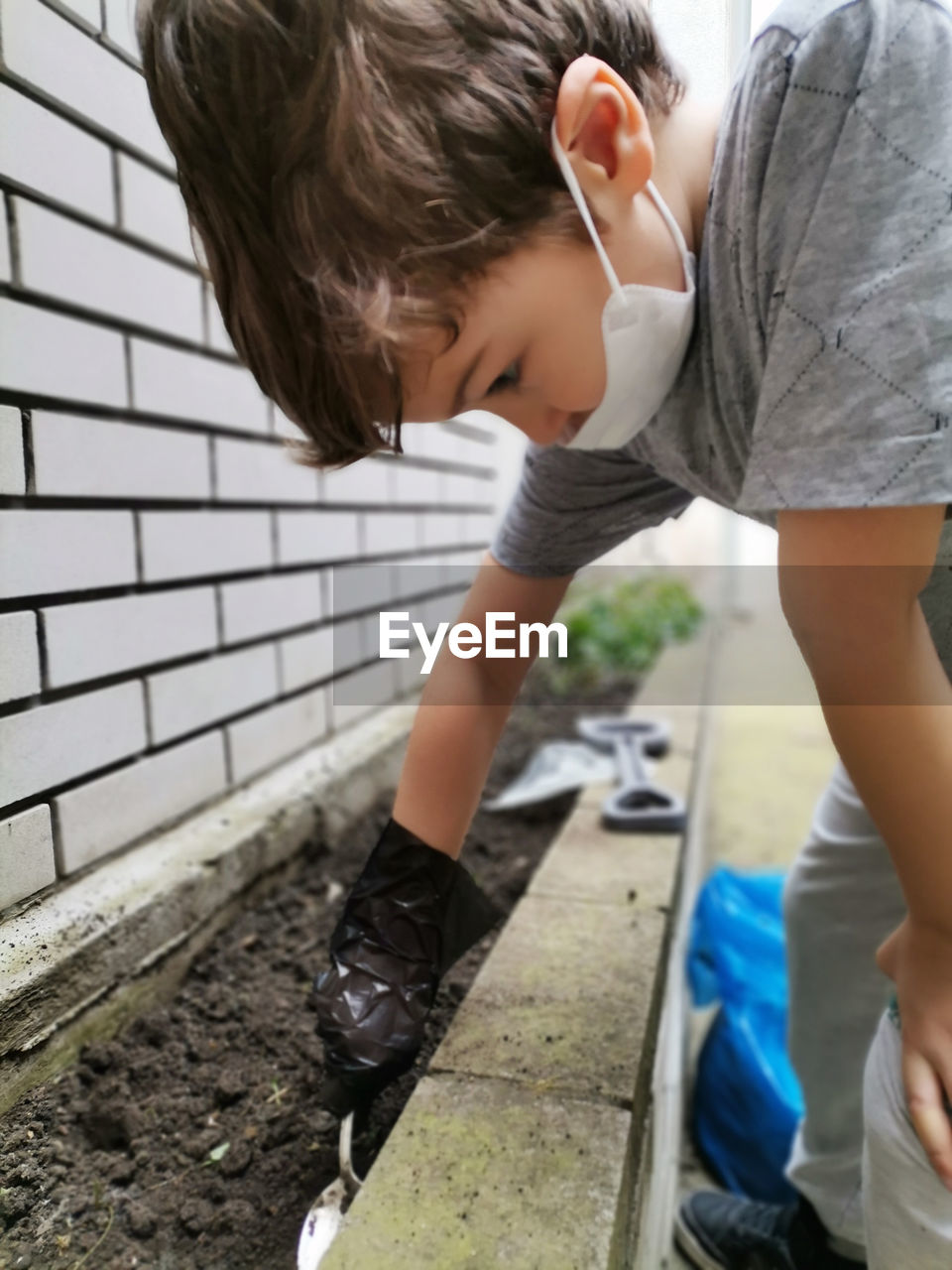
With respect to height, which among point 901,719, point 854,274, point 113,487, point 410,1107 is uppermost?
point 854,274

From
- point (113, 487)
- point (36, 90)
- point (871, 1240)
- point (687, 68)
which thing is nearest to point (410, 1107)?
point (871, 1240)

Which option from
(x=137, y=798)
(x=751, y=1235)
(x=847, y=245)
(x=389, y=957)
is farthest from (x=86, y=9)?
(x=751, y=1235)

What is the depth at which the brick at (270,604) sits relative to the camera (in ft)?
4.56

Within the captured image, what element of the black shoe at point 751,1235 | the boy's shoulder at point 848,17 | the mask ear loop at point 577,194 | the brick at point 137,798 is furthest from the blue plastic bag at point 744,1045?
the boy's shoulder at point 848,17

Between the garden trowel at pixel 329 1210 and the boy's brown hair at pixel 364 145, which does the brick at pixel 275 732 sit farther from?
the boy's brown hair at pixel 364 145

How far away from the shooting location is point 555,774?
6.48ft

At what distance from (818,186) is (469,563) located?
1808 millimetres

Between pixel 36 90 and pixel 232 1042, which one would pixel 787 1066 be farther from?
pixel 36 90

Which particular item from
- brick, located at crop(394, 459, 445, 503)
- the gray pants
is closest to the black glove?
the gray pants

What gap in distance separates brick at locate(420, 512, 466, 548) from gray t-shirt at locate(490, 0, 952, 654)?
159 cm

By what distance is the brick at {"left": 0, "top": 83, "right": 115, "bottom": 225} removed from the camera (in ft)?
2.82

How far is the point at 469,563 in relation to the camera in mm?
2377

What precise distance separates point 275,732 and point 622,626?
2174 millimetres

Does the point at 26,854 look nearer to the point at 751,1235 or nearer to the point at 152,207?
the point at 152,207
